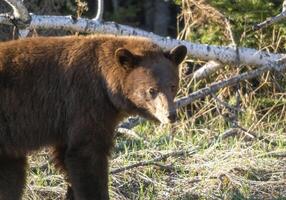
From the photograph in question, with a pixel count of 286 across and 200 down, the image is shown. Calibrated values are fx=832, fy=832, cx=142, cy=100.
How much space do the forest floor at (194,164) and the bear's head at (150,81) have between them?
3.42 ft

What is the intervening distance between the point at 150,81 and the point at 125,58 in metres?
0.25

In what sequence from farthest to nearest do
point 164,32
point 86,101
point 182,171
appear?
point 164,32 → point 182,171 → point 86,101

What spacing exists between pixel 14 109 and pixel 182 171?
1.89 metres

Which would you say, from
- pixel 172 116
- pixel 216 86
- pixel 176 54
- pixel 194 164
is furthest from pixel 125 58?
pixel 216 86

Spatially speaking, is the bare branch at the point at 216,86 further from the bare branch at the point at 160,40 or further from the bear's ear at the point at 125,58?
the bear's ear at the point at 125,58

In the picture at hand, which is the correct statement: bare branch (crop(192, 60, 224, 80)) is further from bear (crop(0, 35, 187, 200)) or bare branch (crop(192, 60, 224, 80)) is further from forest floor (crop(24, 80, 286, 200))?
bear (crop(0, 35, 187, 200))

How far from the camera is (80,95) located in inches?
245

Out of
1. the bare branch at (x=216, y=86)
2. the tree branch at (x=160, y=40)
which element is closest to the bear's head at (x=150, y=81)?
the tree branch at (x=160, y=40)

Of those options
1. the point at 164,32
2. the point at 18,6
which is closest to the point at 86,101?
the point at 18,6

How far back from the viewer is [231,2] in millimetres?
10297

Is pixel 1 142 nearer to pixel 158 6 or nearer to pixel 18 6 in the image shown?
pixel 18 6

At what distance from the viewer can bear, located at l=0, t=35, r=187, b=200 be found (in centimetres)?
615

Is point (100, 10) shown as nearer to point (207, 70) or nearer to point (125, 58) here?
point (207, 70)

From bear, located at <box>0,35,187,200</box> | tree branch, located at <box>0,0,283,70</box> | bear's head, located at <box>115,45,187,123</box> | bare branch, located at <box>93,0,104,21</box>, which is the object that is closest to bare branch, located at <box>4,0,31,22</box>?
tree branch, located at <box>0,0,283,70</box>
